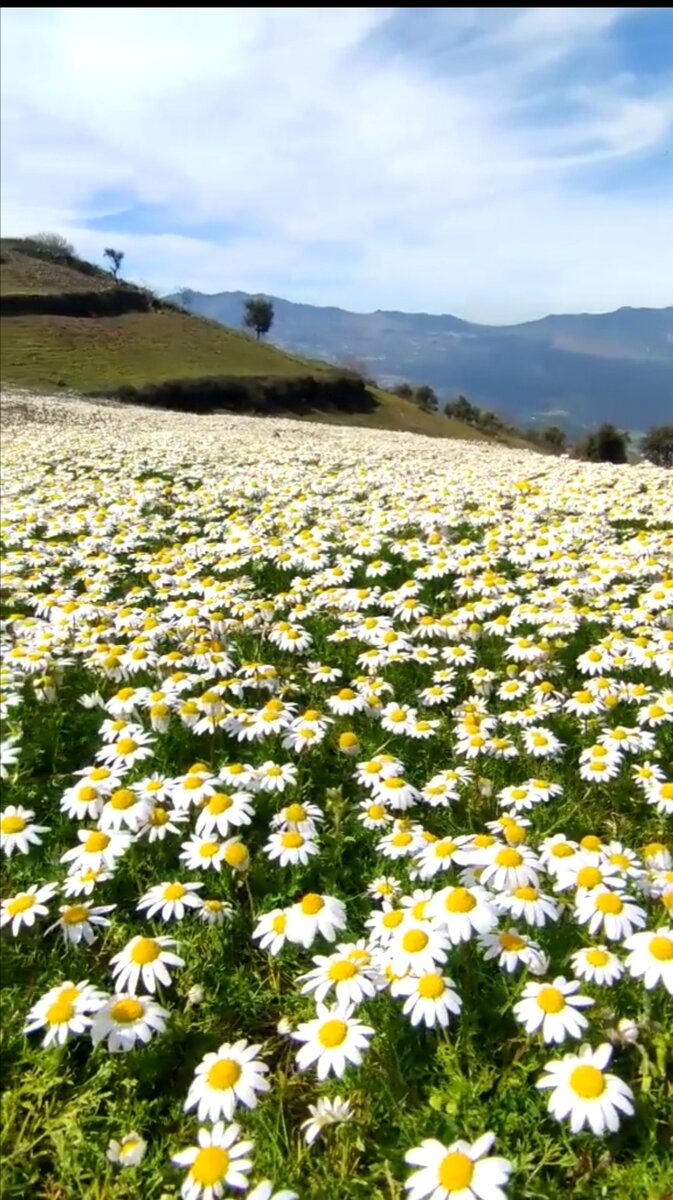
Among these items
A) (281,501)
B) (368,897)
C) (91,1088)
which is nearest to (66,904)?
(91,1088)

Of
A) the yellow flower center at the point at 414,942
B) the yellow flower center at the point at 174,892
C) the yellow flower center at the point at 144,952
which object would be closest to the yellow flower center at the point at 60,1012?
the yellow flower center at the point at 144,952

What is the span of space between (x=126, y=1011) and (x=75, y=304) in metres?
98.6

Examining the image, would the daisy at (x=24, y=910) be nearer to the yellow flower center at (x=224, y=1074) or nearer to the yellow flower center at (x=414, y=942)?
the yellow flower center at (x=224, y=1074)

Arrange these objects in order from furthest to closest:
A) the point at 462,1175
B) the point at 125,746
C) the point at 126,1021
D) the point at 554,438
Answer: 1. the point at 554,438
2. the point at 125,746
3. the point at 126,1021
4. the point at 462,1175

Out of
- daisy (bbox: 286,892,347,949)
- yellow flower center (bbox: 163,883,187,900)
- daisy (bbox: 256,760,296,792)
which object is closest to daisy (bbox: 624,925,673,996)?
daisy (bbox: 286,892,347,949)

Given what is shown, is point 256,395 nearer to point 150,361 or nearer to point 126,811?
point 150,361

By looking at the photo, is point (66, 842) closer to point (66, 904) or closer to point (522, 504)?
point (66, 904)

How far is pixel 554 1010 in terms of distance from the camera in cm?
265

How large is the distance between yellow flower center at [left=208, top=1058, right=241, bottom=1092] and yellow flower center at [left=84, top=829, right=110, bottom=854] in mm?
1252

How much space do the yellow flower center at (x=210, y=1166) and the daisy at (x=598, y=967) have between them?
1369mm

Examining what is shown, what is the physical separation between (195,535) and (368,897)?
7.10 meters

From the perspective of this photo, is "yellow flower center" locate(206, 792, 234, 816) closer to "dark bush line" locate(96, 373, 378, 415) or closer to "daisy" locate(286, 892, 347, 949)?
"daisy" locate(286, 892, 347, 949)

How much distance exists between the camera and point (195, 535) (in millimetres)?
10211

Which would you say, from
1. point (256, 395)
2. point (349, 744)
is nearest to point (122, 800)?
point (349, 744)
